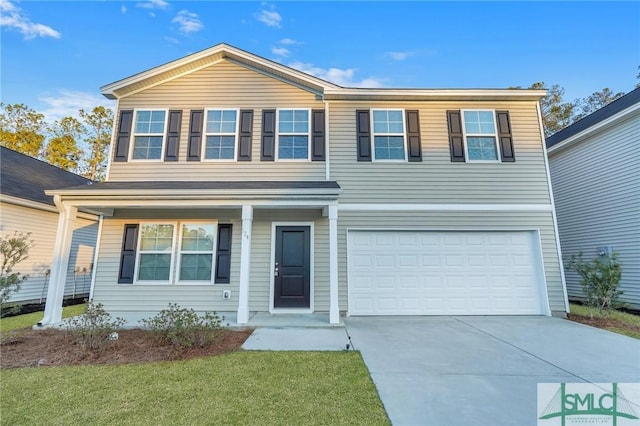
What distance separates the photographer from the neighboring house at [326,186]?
23.3 ft

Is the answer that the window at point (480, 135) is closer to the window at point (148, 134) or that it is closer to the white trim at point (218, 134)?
the white trim at point (218, 134)

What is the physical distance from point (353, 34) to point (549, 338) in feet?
30.6

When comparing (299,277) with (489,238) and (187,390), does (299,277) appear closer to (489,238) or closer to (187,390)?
(187,390)

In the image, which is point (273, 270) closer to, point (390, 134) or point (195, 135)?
point (195, 135)

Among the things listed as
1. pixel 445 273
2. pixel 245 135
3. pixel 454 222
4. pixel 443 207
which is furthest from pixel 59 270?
pixel 454 222

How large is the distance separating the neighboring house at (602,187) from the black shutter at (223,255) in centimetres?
1064

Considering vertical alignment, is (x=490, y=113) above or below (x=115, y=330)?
above

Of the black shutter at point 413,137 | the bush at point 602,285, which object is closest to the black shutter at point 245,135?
the black shutter at point 413,137

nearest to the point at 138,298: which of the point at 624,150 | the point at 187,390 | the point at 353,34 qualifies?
the point at 187,390

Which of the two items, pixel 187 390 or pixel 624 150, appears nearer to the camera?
pixel 187 390

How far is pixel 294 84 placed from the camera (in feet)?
26.1

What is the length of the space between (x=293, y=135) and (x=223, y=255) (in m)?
3.68

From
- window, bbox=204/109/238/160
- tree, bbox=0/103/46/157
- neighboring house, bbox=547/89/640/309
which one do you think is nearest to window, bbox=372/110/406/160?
window, bbox=204/109/238/160

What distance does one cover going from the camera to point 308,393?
2.99m
